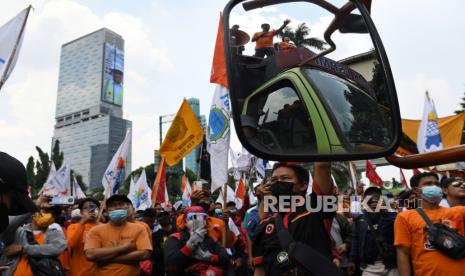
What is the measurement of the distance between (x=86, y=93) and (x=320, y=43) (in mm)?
121311

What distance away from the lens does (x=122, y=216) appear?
205 inches

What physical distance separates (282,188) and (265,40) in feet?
6.10

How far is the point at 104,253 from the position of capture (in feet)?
15.9

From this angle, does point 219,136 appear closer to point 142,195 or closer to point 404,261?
point 404,261

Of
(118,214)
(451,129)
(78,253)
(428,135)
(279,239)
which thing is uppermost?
(451,129)

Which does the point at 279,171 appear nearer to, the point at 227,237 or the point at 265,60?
the point at 265,60

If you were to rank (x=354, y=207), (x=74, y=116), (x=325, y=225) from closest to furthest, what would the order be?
1. (x=325, y=225)
2. (x=354, y=207)
3. (x=74, y=116)

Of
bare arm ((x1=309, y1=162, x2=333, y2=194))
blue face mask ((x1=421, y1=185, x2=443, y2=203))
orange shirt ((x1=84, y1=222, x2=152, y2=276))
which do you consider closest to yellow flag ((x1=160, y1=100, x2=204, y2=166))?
orange shirt ((x1=84, y1=222, x2=152, y2=276))

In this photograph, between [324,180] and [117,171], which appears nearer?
[324,180]

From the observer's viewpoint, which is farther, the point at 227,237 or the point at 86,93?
the point at 86,93

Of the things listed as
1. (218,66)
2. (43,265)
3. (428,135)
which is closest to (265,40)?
(43,265)

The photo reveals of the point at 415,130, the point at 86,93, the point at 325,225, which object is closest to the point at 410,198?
the point at 415,130

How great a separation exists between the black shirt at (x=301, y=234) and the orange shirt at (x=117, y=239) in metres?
2.10

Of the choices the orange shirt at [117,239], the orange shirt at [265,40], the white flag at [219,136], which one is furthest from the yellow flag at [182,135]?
the orange shirt at [265,40]
